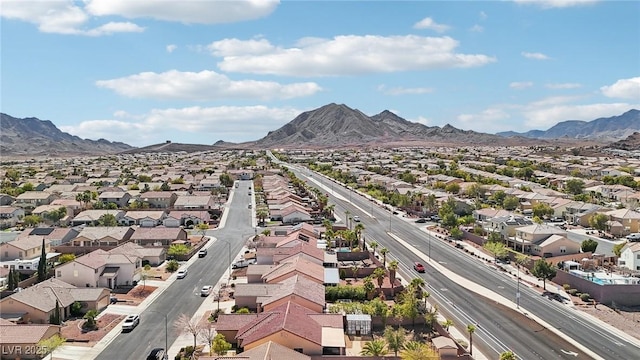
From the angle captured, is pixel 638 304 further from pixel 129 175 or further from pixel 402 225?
pixel 129 175

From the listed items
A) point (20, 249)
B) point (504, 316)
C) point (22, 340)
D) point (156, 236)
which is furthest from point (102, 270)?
point (504, 316)

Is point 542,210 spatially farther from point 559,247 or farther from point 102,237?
point 102,237

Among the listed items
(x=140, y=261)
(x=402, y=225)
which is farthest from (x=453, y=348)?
(x=402, y=225)

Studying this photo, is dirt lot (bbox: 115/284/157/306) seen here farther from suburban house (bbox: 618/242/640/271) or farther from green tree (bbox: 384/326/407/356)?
suburban house (bbox: 618/242/640/271)

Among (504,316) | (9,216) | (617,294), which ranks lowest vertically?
(504,316)

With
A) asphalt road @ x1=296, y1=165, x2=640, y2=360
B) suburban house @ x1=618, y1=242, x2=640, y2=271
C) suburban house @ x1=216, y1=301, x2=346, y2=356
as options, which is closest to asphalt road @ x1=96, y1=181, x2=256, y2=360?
suburban house @ x1=216, y1=301, x2=346, y2=356

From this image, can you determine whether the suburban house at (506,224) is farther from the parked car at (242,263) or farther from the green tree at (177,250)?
the green tree at (177,250)

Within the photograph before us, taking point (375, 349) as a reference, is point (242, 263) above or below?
above
